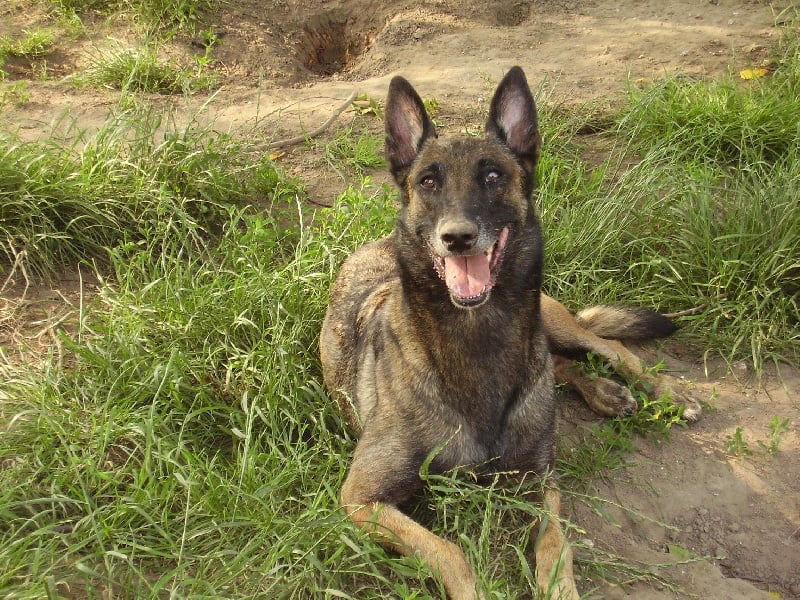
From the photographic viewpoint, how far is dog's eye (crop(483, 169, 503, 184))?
10.2 feet

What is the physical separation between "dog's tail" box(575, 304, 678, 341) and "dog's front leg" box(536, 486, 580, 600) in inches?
56.0

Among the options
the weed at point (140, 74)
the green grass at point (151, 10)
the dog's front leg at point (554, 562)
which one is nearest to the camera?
the dog's front leg at point (554, 562)

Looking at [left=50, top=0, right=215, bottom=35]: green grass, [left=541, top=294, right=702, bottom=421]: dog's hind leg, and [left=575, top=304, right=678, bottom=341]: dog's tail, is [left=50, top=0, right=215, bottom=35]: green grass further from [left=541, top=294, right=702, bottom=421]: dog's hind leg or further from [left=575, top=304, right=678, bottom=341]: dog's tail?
[left=575, top=304, right=678, bottom=341]: dog's tail

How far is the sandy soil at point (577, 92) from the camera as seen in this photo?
3145 mm

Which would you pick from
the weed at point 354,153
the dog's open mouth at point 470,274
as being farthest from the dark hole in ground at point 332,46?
the dog's open mouth at point 470,274

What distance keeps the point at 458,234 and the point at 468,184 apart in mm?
334

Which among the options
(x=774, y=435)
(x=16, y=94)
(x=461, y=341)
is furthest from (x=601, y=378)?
A: (x=16, y=94)

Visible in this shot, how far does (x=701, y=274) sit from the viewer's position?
4430 millimetres

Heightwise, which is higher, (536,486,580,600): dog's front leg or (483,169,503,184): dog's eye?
(483,169,503,184): dog's eye

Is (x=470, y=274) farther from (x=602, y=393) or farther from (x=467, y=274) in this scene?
(x=602, y=393)

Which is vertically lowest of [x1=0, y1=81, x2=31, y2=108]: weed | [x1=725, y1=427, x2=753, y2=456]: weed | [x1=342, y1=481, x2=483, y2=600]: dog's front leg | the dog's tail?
[x1=725, y1=427, x2=753, y2=456]: weed

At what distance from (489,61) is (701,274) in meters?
3.18

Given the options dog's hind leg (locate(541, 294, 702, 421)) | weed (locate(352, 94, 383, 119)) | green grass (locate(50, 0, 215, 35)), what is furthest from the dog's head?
green grass (locate(50, 0, 215, 35))

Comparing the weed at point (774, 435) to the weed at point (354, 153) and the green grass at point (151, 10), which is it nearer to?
the weed at point (354, 153)
